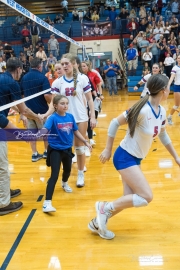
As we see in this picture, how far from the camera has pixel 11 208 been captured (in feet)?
12.8

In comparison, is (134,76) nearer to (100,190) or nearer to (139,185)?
(100,190)

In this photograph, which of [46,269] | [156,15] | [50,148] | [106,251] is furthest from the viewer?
[156,15]

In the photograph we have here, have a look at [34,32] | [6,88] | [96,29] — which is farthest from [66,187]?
[96,29]

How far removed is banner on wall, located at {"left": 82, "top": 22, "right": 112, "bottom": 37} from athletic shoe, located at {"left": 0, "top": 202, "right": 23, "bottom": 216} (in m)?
15.4

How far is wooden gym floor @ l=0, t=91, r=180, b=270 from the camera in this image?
9.36 ft

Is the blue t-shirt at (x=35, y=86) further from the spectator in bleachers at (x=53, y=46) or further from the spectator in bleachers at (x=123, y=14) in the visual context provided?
the spectator in bleachers at (x=123, y=14)

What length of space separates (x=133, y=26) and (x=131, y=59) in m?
2.51

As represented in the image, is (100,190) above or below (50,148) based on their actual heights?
below

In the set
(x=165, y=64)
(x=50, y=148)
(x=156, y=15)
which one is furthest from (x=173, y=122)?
(x=156, y=15)

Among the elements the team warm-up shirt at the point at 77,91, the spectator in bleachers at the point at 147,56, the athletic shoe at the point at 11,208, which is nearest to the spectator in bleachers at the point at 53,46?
the spectator in bleachers at the point at 147,56

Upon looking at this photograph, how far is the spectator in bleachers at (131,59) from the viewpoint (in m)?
15.8

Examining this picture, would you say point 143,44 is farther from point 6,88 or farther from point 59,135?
point 6,88

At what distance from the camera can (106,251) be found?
2.99m

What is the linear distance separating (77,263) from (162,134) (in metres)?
1.37
